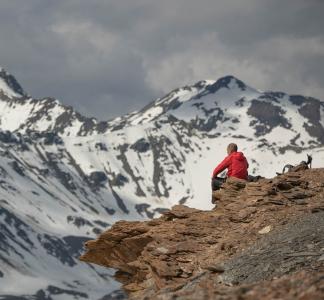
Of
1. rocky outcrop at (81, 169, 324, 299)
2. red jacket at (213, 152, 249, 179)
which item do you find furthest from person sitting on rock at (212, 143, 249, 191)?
rocky outcrop at (81, 169, 324, 299)

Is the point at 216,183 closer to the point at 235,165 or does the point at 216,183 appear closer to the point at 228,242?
the point at 235,165

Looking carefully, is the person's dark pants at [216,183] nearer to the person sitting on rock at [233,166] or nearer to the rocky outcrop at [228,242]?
the person sitting on rock at [233,166]

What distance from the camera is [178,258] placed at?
27.2 m

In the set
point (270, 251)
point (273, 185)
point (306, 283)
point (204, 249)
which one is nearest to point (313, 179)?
point (273, 185)

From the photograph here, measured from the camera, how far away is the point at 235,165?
3325 centimetres

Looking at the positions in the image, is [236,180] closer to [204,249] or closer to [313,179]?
[313,179]

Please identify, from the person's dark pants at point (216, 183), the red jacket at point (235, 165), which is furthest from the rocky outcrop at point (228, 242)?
the person's dark pants at point (216, 183)

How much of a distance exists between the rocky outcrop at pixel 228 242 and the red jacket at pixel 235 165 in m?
0.60

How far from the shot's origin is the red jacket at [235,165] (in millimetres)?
32594

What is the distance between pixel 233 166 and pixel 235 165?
9 centimetres

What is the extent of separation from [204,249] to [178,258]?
1.06m

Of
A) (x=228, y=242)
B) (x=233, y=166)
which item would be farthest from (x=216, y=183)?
(x=228, y=242)

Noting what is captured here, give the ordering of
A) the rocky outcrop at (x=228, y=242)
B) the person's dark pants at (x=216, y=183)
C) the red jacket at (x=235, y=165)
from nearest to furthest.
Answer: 1. the rocky outcrop at (x=228, y=242)
2. the red jacket at (x=235, y=165)
3. the person's dark pants at (x=216, y=183)

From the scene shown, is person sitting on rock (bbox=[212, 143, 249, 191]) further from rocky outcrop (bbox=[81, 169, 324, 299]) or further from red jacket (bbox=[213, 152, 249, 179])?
rocky outcrop (bbox=[81, 169, 324, 299])
